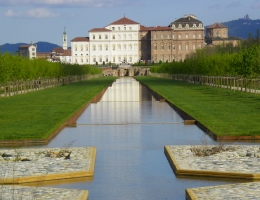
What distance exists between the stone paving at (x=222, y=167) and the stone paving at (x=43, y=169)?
178 cm

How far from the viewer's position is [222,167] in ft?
43.9

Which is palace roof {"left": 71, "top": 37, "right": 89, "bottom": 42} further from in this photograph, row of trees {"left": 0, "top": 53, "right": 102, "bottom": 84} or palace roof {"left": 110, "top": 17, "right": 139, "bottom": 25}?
row of trees {"left": 0, "top": 53, "right": 102, "bottom": 84}

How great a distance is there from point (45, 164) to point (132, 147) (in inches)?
162

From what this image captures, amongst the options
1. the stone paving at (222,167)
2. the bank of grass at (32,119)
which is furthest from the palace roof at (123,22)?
the stone paving at (222,167)

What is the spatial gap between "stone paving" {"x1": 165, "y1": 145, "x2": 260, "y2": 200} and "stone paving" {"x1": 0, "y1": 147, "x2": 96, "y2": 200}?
1781mm

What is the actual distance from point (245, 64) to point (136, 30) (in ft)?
465

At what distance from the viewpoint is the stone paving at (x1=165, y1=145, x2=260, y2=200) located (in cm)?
1091

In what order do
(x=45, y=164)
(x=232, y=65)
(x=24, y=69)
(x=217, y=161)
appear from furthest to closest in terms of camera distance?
(x=24, y=69)
(x=232, y=65)
(x=217, y=161)
(x=45, y=164)

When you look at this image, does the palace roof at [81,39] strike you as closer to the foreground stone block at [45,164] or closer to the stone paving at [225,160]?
the foreground stone block at [45,164]

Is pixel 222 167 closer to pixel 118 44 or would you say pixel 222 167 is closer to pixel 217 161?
pixel 217 161

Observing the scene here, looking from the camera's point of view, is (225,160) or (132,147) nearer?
(225,160)

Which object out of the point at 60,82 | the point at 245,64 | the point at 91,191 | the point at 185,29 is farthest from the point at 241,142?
the point at 185,29

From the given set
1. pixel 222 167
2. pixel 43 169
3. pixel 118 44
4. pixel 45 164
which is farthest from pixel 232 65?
pixel 118 44

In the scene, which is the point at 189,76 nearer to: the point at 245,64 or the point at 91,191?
the point at 245,64
